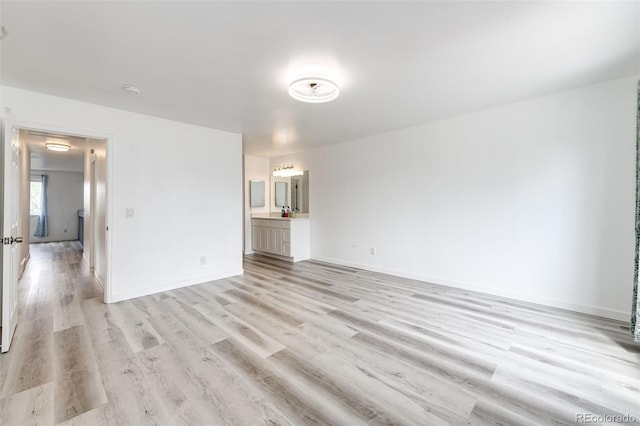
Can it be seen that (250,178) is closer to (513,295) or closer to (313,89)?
(313,89)

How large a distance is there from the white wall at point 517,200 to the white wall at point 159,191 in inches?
97.4

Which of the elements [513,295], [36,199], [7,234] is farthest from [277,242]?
[36,199]

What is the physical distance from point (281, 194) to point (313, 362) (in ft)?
16.8

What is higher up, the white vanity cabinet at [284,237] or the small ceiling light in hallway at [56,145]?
the small ceiling light in hallway at [56,145]

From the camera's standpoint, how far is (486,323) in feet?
8.99

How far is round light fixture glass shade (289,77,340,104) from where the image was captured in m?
2.44

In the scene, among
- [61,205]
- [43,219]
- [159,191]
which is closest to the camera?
[159,191]

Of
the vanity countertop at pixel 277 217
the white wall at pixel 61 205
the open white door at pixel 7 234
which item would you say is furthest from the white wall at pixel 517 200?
the white wall at pixel 61 205

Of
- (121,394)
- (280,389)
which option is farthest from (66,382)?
(280,389)

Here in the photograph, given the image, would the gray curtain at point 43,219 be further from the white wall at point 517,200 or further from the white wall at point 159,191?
the white wall at point 517,200

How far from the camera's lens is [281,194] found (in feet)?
22.5

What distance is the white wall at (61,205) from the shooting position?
8.70m

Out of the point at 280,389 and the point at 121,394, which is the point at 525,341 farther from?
the point at 121,394

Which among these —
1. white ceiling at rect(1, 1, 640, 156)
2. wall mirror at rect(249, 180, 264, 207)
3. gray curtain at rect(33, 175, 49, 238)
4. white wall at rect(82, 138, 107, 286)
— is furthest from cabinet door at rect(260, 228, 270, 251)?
gray curtain at rect(33, 175, 49, 238)
